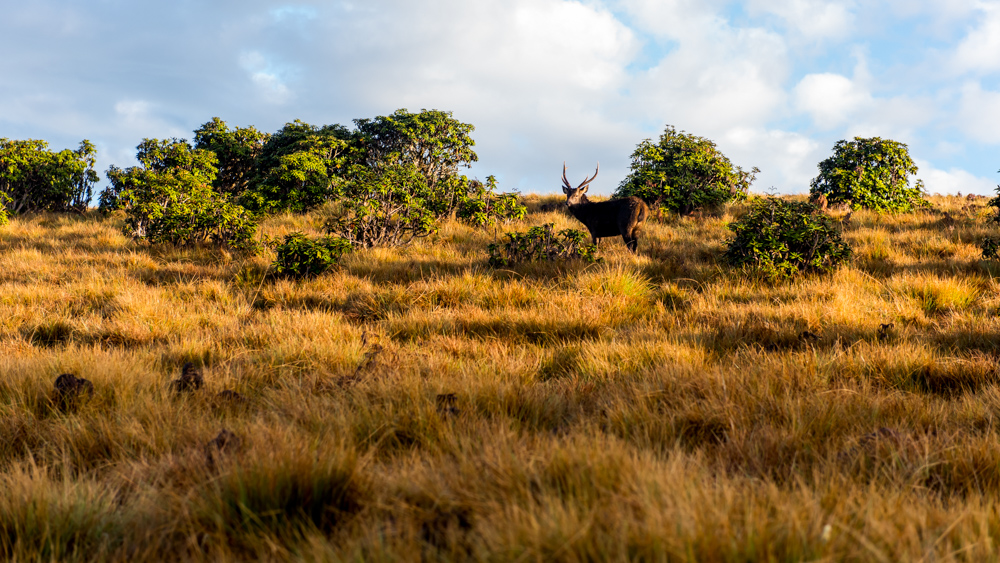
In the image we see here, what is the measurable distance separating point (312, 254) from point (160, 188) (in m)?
6.70

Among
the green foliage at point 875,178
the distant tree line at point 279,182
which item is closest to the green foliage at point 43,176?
the distant tree line at point 279,182

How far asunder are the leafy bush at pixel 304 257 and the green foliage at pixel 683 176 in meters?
9.00

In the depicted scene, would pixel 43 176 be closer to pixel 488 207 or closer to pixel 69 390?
pixel 488 207

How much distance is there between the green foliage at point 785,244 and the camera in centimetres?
734

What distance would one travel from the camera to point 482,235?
11.5 meters

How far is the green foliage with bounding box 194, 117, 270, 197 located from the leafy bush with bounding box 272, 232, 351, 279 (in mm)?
12372

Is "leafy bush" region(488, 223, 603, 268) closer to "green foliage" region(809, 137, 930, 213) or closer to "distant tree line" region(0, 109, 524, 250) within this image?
"distant tree line" region(0, 109, 524, 250)

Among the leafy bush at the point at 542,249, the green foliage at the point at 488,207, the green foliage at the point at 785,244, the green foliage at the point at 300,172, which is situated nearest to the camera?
the green foliage at the point at 785,244

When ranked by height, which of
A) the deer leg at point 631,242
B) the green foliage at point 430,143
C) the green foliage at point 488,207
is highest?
the green foliage at point 430,143

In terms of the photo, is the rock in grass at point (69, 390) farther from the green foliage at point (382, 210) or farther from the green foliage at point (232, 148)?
the green foliage at point (232, 148)

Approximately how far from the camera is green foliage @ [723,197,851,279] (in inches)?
289

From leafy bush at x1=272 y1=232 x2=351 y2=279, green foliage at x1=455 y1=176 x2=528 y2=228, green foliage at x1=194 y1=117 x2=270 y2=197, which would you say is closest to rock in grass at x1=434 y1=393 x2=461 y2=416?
leafy bush at x1=272 y1=232 x2=351 y2=279

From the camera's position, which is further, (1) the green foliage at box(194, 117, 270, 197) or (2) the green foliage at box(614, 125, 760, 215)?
(1) the green foliage at box(194, 117, 270, 197)

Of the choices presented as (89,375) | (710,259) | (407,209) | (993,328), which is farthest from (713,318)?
(407,209)
